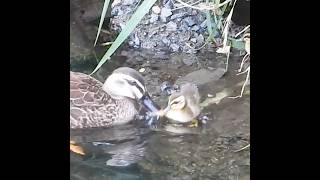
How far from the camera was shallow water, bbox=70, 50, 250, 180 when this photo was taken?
4.48 ft

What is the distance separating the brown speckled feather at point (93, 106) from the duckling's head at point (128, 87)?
0.03ft

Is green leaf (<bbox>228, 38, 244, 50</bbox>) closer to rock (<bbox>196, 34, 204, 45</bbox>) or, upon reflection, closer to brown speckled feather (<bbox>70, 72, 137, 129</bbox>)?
rock (<bbox>196, 34, 204, 45</bbox>)

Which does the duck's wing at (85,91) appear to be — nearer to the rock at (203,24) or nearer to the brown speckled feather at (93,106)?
the brown speckled feather at (93,106)

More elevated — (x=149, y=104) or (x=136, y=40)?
(x=136, y=40)

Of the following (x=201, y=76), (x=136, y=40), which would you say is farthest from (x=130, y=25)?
(x=201, y=76)

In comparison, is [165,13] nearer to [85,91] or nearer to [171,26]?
[171,26]

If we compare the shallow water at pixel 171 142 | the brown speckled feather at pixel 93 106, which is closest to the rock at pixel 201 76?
the shallow water at pixel 171 142

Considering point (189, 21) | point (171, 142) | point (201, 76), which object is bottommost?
point (171, 142)

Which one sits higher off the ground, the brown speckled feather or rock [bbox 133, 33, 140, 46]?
rock [bbox 133, 33, 140, 46]

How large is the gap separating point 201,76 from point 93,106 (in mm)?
203

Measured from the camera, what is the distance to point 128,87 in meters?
1.38

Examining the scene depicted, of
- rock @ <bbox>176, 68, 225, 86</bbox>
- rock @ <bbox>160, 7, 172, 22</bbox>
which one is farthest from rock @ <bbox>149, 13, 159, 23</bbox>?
rock @ <bbox>176, 68, 225, 86</bbox>
